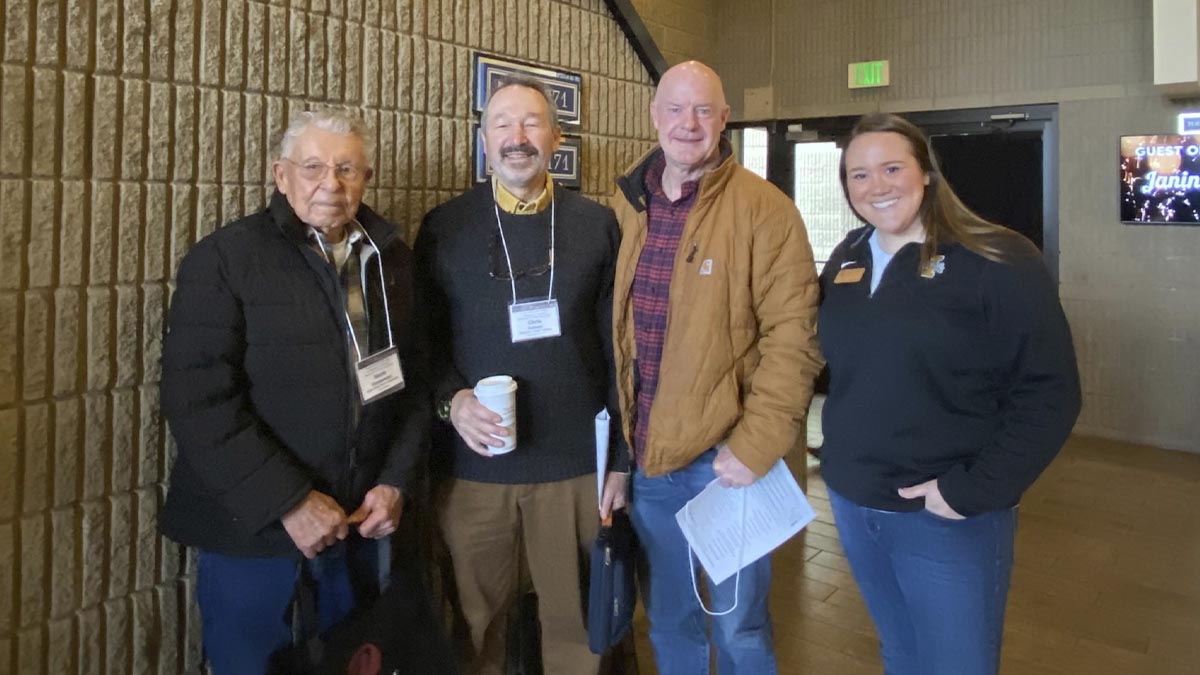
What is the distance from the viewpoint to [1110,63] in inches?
205

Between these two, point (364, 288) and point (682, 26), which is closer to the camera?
point (364, 288)

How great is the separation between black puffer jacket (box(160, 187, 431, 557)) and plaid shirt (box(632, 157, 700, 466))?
0.56 metres

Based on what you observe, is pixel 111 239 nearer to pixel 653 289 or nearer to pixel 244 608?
pixel 244 608

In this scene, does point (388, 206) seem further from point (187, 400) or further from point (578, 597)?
point (578, 597)

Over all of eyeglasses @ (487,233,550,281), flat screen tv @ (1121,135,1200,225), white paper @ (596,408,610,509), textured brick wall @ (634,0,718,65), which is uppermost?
textured brick wall @ (634,0,718,65)

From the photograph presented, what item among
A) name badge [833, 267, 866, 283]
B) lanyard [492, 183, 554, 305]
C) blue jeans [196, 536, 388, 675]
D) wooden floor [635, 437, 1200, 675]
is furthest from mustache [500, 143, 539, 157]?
wooden floor [635, 437, 1200, 675]

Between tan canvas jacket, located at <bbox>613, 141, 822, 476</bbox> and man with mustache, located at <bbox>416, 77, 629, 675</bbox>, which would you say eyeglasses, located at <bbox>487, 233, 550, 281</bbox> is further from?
tan canvas jacket, located at <bbox>613, 141, 822, 476</bbox>

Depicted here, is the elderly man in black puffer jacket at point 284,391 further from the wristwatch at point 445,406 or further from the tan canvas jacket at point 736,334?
the tan canvas jacket at point 736,334

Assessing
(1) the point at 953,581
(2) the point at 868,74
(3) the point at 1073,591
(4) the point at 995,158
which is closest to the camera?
(1) the point at 953,581

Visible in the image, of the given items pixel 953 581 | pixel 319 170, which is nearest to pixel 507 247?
pixel 319 170

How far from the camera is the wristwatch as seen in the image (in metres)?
1.86

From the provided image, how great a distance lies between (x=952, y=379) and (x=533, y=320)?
0.87m

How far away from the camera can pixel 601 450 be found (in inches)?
73.8

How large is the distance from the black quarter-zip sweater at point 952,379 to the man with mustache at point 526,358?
565mm
